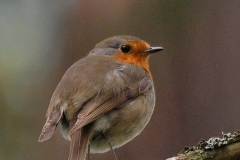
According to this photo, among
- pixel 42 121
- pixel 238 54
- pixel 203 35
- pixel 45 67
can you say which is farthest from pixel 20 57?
pixel 238 54

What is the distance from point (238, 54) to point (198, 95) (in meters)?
0.74

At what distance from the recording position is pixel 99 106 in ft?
16.0

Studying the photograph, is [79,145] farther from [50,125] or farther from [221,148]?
[221,148]

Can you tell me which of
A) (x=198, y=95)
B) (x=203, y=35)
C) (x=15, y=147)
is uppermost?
(x=203, y=35)

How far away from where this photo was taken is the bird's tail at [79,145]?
4.67 meters

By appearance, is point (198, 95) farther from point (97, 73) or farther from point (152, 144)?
point (97, 73)

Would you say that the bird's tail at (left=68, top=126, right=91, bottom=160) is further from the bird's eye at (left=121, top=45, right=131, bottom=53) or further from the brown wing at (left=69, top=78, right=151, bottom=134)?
the bird's eye at (left=121, top=45, right=131, bottom=53)


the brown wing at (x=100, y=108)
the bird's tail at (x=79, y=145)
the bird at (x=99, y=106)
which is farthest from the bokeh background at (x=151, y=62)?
the bird's tail at (x=79, y=145)

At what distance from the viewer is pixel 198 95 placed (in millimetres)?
7035

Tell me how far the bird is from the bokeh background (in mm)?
1278

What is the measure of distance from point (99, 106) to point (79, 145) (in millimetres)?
397

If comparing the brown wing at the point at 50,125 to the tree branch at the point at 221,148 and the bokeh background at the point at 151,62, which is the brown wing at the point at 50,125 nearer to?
the tree branch at the point at 221,148

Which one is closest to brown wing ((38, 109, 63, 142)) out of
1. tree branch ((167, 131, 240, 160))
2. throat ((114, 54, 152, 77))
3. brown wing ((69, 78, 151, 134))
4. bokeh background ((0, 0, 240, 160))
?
brown wing ((69, 78, 151, 134))

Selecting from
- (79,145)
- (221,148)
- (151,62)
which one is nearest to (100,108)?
(79,145)
